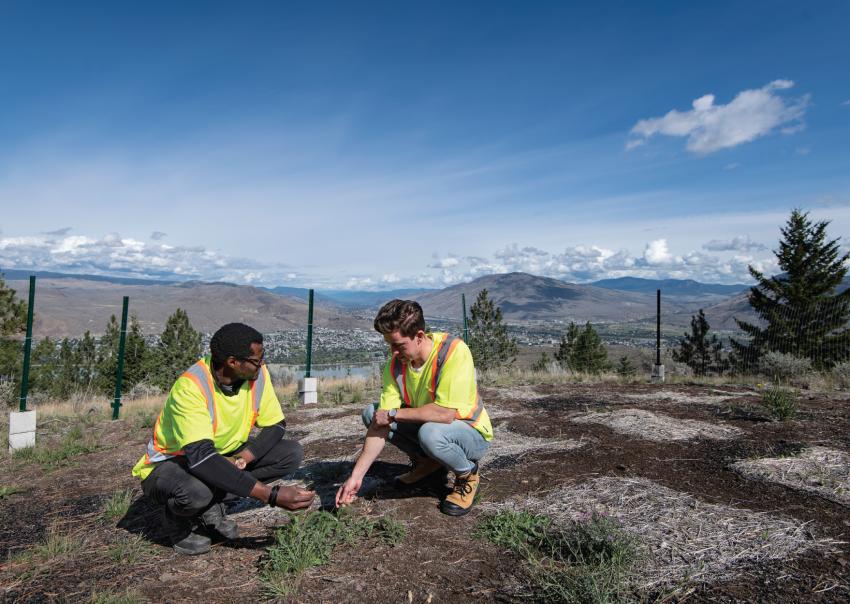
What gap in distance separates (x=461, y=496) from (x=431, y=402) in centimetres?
67

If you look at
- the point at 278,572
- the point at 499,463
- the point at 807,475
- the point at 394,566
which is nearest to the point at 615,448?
the point at 499,463

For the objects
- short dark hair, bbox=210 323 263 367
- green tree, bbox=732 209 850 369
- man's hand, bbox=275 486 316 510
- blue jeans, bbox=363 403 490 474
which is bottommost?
man's hand, bbox=275 486 316 510

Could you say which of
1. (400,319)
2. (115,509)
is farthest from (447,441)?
(115,509)

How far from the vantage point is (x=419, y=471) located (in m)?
3.97

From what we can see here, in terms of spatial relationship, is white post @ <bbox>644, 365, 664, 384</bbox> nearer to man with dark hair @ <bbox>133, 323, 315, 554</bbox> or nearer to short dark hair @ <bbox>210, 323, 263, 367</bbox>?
man with dark hair @ <bbox>133, 323, 315, 554</bbox>

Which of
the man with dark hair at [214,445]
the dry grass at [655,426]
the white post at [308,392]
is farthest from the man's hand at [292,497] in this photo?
the white post at [308,392]

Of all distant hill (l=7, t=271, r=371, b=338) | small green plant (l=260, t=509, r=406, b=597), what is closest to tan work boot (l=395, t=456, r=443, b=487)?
small green plant (l=260, t=509, r=406, b=597)

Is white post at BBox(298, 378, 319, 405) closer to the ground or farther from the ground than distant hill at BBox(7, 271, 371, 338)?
closer to the ground

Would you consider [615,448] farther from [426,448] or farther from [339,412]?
[339,412]

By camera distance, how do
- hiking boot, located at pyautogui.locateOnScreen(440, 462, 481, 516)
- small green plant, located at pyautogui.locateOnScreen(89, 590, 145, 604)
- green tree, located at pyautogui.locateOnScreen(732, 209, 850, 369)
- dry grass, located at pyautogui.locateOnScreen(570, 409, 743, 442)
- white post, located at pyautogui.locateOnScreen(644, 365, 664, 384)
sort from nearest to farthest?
small green plant, located at pyautogui.locateOnScreen(89, 590, 145, 604) → hiking boot, located at pyautogui.locateOnScreen(440, 462, 481, 516) → dry grass, located at pyautogui.locateOnScreen(570, 409, 743, 442) → white post, located at pyautogui.locateOnScreen(644, 365, 664, 384) → green tree, located at pyautogui.locateOnScreen(732, 209, 850, 369)

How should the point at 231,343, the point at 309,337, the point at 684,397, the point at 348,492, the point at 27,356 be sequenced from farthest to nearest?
the point at 309,337, the point at 684,397, the point at 27,356, the point at 348,492, the point at 231,343

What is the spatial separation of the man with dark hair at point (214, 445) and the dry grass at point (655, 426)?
391 centimetres

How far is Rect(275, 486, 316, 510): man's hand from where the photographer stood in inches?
109

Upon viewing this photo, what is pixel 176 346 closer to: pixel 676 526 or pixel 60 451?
pixel 60 451
